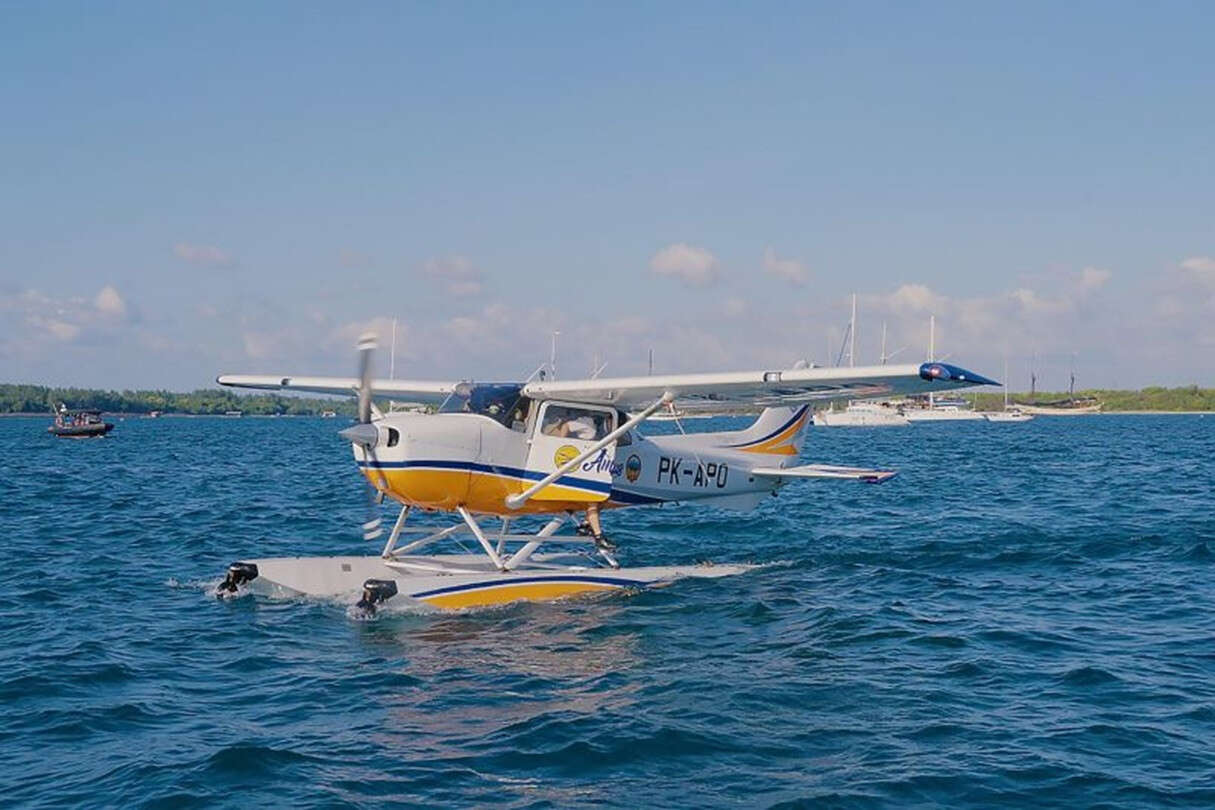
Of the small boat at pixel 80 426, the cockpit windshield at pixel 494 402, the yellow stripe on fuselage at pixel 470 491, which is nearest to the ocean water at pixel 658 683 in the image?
the yellow stripe on fuselage at pixel 470 491

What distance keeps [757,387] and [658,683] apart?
4.92m

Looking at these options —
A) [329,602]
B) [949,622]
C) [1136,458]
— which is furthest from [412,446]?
[1136,458]

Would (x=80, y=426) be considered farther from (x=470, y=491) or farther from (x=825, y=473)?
(x=825, y=473)

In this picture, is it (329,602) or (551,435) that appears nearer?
(329,602)

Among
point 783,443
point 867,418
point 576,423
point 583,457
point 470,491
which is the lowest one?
point 470,491

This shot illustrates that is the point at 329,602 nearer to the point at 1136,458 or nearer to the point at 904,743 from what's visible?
the point at 904,743

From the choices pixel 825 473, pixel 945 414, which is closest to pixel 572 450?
pixel 825 473

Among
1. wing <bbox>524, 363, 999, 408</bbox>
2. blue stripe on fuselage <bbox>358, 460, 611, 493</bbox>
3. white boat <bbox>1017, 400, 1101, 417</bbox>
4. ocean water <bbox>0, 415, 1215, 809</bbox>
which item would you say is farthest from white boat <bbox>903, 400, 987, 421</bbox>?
blue stripe on fuselage <bbox>358, 460, 611, 493</bbox>

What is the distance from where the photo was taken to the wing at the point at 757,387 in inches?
464

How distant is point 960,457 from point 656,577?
34168 mm

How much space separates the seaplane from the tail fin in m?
1.10

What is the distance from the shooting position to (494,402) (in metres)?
13.7

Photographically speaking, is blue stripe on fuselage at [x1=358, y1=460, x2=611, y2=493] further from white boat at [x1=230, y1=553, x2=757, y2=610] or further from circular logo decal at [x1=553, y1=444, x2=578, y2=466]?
white boat at [x1=230, y1=553, x2=757, y2=610]

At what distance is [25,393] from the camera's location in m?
160
